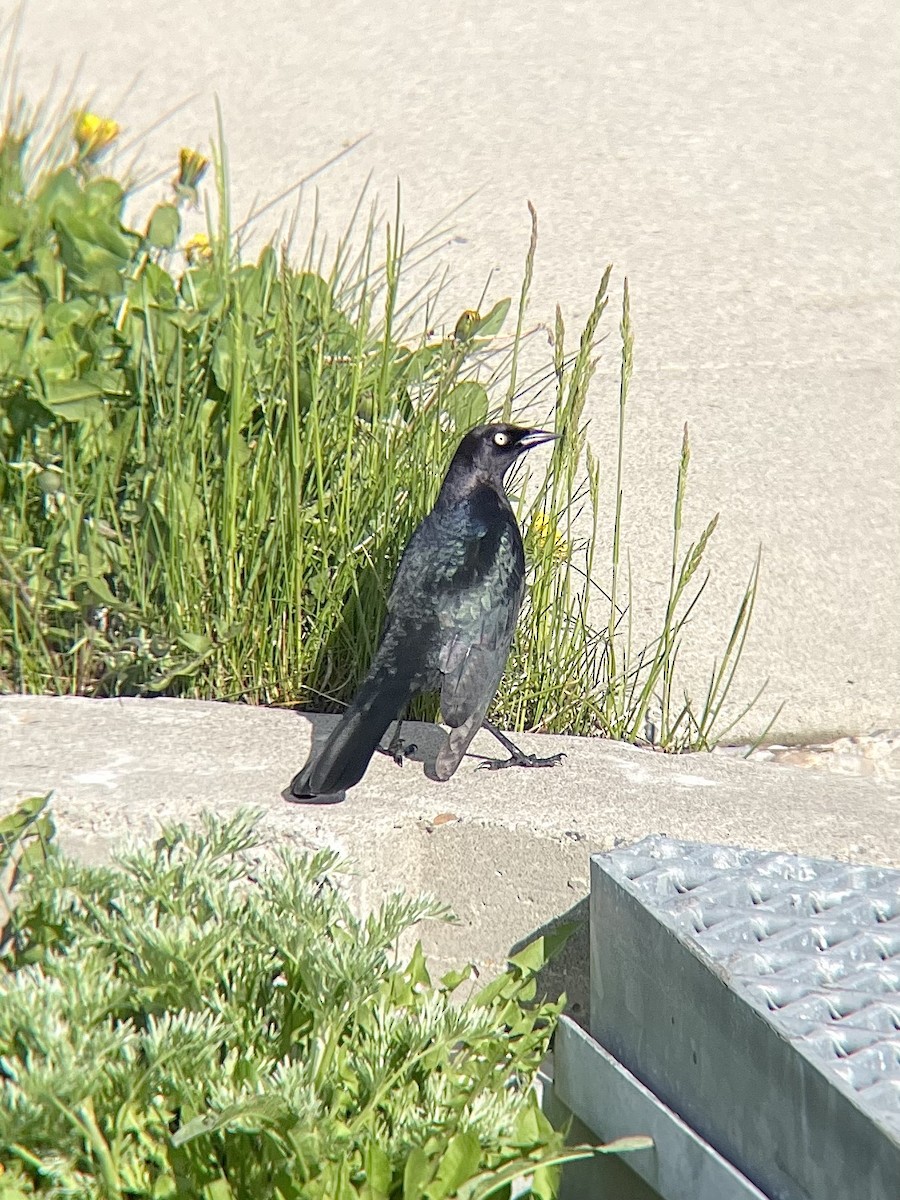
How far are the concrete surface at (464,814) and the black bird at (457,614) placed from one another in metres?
0.12

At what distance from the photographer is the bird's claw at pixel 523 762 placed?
258cm

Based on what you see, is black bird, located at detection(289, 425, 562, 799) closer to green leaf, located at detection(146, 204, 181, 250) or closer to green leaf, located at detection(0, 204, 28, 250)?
green leaf, located at detection(146, 204, 181, 250)

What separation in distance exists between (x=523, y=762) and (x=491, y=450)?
65 cm

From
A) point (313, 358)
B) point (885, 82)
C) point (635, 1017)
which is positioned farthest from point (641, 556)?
point (885, 82)

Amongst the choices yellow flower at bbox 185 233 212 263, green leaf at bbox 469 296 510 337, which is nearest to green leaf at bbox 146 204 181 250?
yellow flower at bbox 185 233 212 263

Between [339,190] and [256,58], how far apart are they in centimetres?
151

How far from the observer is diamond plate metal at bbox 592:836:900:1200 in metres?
1.55

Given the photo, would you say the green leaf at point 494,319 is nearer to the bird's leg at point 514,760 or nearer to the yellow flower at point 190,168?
the yellow flower at point 190,168

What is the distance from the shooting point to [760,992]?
1663 millimetres

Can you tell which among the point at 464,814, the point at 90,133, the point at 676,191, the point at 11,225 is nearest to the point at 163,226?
the point at 11,225

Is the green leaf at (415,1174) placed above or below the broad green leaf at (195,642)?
below

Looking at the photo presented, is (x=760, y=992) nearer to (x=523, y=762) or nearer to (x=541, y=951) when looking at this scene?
(x=541, y=951)

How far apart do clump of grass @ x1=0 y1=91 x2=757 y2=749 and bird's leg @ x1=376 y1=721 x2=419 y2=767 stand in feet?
0.81

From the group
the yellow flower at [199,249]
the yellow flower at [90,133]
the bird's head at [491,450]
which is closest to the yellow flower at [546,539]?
the bird's head at [491,450]
